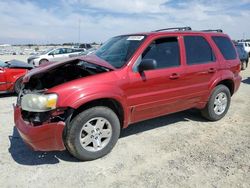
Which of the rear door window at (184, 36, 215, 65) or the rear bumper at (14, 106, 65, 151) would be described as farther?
the rear door window at (184, 36, 215, 65)

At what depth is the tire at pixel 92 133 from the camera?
3.65 m

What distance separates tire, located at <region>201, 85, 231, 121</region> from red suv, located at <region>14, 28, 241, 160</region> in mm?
21

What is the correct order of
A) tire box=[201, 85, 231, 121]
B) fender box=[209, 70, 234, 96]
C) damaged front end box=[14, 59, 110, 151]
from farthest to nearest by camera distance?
tire box=[201, 85, 231, 121], fender box=[209, 70, 234, 96], damaged front end box=[14, 59, 110, 151]

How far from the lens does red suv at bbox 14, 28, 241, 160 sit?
3.55m

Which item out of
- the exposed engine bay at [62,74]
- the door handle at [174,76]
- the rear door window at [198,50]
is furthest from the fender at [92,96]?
the rear door window at [198,50]

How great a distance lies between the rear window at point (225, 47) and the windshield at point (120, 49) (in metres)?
1.96

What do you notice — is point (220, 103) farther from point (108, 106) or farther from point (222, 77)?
point (108, 106)

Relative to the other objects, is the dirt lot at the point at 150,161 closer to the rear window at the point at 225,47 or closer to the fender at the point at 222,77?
the fender at the point at 222,77

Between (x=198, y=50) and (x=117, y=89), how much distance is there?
6.84 ft

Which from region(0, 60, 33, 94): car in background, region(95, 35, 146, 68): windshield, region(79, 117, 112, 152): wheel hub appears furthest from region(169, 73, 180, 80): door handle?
region(0, 60, 33, 94): car in background

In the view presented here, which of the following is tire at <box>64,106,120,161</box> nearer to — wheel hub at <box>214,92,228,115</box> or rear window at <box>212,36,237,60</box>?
wheel hub at <box>214,92,228,115</box>

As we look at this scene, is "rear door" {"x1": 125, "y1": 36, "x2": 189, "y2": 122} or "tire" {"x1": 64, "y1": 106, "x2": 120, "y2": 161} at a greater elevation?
"rear door" {"x1": 125, "y1": 36, "x2": 189, "y2": 122}

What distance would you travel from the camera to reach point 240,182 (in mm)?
3320

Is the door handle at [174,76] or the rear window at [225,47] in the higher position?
the rear window at [225,47]
